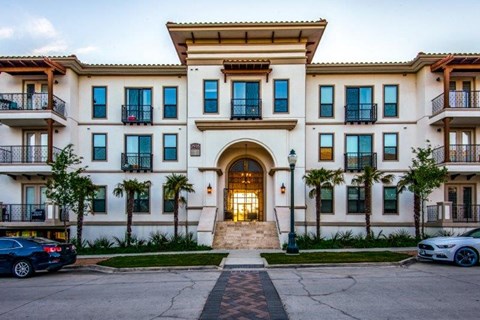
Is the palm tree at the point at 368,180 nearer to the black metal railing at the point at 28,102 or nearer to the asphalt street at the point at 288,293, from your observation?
the asphalt street at the point at 288,293

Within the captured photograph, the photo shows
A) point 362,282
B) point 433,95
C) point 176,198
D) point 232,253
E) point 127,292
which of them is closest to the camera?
point 127,292

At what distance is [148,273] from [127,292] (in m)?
3.82

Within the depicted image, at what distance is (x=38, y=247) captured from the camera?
49.9ft

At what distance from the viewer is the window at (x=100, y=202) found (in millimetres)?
26375

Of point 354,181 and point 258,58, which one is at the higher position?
point 258,58

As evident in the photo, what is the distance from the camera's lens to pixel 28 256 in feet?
49.1

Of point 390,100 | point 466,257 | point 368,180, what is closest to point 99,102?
point 368,180

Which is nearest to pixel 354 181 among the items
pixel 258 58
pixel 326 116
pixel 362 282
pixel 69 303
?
pixel 326 116

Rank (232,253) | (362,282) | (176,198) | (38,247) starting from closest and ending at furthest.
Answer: (362,282), (38,247), (232,253), (176,198)

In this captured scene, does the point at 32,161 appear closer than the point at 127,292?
No

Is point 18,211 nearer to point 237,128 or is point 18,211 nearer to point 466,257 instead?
point 237,128

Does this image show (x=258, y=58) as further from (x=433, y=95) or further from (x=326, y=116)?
(x=433, y=95)

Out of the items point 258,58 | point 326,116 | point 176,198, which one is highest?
point 258,58

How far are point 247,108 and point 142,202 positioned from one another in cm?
823
